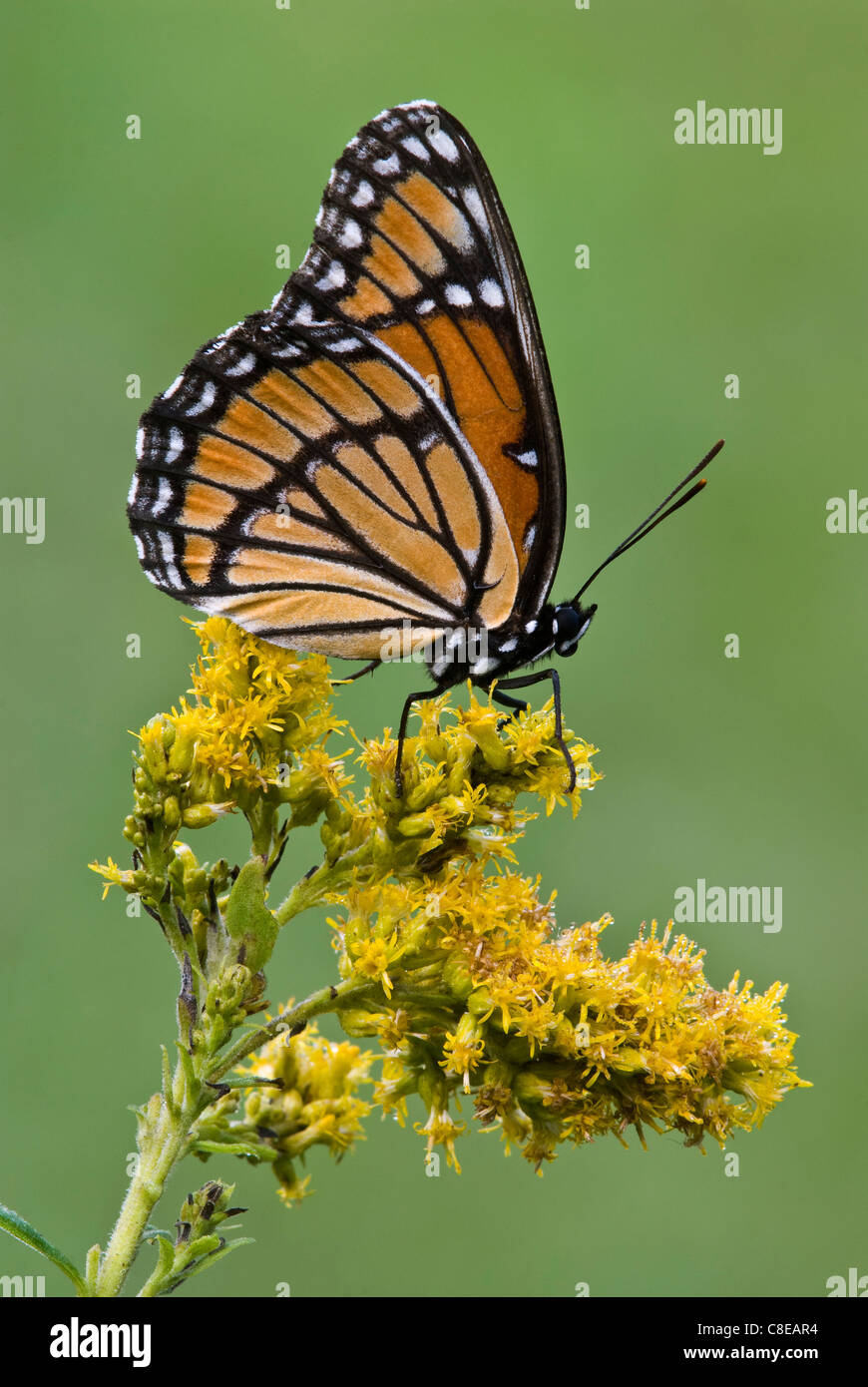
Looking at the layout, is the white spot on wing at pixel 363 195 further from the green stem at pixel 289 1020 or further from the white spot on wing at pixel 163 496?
the green stem at pixel 289 1020

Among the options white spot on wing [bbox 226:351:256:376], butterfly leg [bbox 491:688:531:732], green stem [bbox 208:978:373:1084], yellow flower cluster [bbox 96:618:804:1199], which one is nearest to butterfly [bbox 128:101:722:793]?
white spot on wing [bbox 226:351:256:376]

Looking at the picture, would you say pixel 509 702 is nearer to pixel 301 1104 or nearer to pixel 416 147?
pixel 301 1104

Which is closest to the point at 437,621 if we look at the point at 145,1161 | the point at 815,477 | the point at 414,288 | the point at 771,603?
the point at 414,288

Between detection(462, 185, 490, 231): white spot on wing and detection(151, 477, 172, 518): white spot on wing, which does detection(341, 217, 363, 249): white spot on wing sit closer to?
detection(462, 185, 490, 231): white spot on wing

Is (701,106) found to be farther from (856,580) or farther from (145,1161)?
(145,1161)

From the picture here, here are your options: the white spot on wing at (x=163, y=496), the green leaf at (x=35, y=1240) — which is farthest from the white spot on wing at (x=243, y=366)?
the green leaf at (x=35, y=1240)

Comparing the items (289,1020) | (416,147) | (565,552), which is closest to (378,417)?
(416,147)
